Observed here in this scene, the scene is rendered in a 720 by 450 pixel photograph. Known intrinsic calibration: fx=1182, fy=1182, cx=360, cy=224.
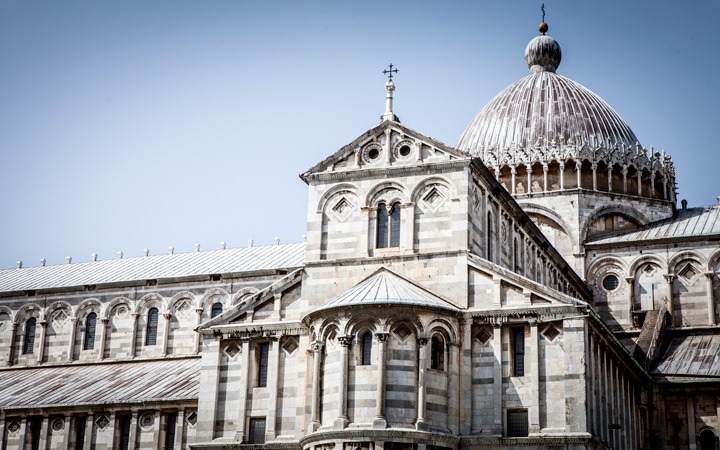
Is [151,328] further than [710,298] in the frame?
Yes

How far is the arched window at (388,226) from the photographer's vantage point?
1660 inches

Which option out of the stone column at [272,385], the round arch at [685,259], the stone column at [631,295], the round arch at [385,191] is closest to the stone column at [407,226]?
the round arch at [385,191]

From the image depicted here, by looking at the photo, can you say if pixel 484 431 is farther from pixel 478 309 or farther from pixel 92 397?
A: pixel 92 397

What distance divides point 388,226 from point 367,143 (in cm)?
324

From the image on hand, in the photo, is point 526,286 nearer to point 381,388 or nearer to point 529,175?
point 381,388

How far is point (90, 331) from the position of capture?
58469 mm

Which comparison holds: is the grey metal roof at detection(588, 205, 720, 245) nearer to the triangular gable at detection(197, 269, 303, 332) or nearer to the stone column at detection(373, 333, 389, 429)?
the triangular gable at detection(197, 269, 303, 332)

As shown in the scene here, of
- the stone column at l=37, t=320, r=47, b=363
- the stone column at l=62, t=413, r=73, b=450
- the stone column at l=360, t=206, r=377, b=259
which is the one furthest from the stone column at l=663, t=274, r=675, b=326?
the stone column at l=37, t=320, r=47, b=363

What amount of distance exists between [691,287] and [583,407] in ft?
66.1

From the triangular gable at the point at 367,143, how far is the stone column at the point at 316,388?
7.08 meters

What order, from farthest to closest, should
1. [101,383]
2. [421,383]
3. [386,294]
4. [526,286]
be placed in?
[101,383] < [526,286] < [386,294] < [421,383]

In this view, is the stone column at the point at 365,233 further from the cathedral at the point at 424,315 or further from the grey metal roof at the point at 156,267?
the grey metal roof at the point at 156,267

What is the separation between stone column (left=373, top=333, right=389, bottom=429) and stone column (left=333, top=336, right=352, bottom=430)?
1.04 metres

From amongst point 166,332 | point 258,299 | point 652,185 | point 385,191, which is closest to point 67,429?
point 166,332
